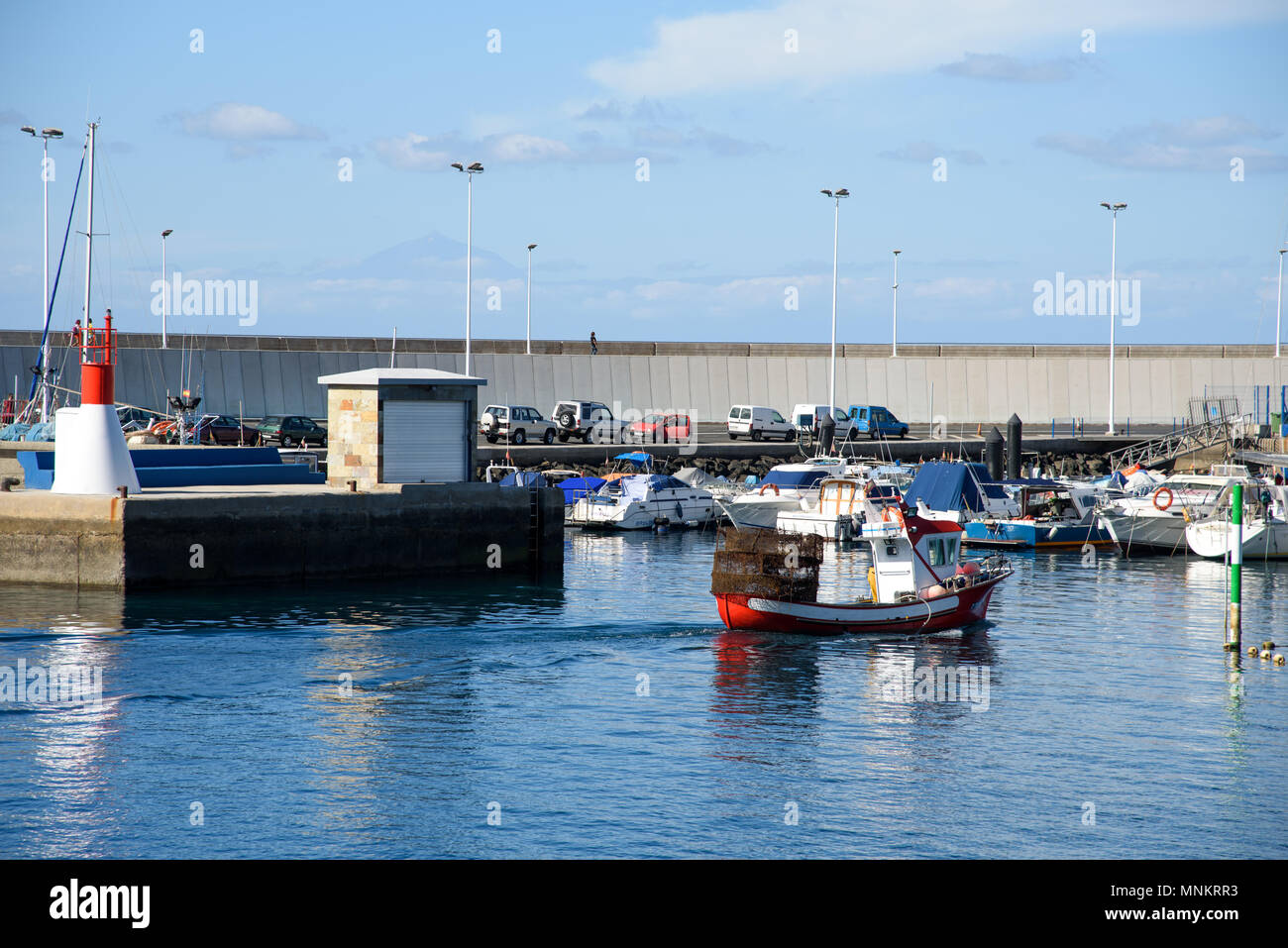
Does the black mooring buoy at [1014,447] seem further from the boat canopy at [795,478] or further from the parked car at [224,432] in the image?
the parked car at [224,432]

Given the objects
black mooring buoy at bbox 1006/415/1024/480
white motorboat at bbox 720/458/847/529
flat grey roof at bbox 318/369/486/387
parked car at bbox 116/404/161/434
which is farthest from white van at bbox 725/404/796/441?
flat grey roof at bbox 318/369/486/387

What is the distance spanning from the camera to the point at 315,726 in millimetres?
20297

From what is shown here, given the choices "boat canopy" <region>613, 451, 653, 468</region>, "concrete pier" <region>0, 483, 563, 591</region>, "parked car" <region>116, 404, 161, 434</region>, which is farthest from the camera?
"boat canopy" <region>613, 451, 653, 468</region>

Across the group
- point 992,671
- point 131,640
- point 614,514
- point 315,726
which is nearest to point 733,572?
point 992,671

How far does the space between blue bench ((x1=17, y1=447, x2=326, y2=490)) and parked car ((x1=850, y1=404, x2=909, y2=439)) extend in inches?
1301

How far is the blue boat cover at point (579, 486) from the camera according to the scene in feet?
167

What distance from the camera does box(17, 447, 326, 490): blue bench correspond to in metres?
36.6

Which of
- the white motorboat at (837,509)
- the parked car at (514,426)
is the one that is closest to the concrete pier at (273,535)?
the white motorboat at (837,509)

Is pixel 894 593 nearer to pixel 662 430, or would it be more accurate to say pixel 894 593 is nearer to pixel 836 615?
pixel 836 615

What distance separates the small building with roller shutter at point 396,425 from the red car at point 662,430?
90.0 feet

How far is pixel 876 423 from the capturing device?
67.6 metres

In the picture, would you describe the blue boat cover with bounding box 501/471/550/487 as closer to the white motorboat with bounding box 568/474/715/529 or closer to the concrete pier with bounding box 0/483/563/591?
the white motorboat with bounding box 568/474/715/529

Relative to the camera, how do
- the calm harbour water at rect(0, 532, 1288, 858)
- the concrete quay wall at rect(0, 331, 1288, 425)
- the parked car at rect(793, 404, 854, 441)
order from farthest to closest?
the parked car at rect(793, 404, 854, 441) < the concrete quay wall at rect(0, 331, 1288, 425) < the calm harbour water at rect(0, 532, 1288, 858)
